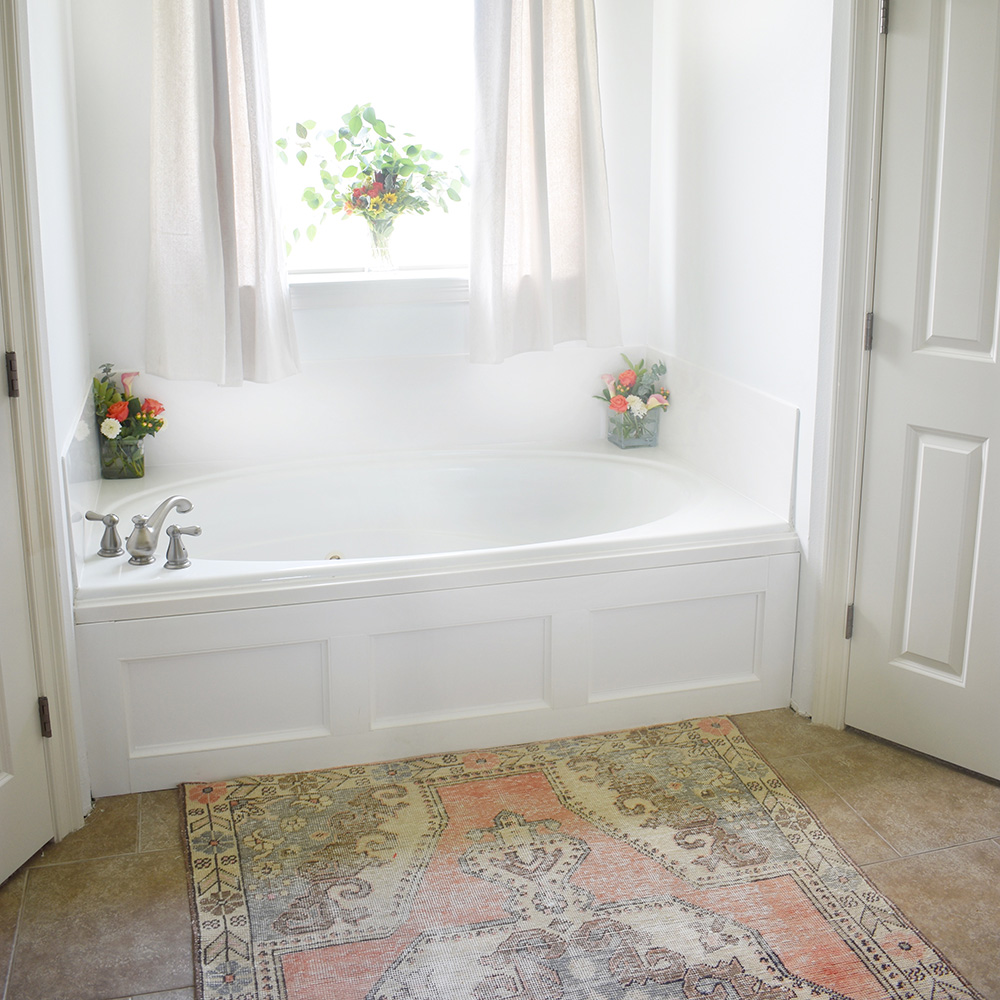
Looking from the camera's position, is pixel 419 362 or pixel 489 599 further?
pixel 419 362

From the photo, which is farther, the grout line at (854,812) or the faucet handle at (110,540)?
the faucet handle at (110,540)

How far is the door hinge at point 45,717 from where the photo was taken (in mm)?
2166

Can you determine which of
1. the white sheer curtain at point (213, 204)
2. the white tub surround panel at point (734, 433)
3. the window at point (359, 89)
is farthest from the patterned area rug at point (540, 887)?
the window at point (359, 89)

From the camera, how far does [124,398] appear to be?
3.07m

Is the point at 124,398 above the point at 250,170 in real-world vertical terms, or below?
below

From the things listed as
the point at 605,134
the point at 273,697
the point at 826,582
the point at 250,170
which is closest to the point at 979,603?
the point at 826,582

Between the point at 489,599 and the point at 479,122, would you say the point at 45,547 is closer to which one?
the point at 489,599

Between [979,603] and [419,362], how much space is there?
71.3 inches

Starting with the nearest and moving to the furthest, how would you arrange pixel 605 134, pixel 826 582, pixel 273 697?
pixel 273 697, pixel 826 582, pixel 605 134

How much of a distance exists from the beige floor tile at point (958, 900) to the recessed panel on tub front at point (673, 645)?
71 cm

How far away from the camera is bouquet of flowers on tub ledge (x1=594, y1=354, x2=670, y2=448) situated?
3.40 meters

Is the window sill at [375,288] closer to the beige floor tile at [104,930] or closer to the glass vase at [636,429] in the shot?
the glass vase at [636,429]

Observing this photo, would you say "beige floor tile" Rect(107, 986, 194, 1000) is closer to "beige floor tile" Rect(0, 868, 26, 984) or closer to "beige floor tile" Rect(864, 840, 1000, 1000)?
"beige floor tile" Rect(0, 868, 26, 984)

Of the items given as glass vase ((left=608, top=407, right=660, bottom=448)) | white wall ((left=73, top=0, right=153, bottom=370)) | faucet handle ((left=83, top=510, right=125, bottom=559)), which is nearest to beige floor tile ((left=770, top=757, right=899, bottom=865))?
glass vase ((left=608, top=407, right=660, bottom=448))
